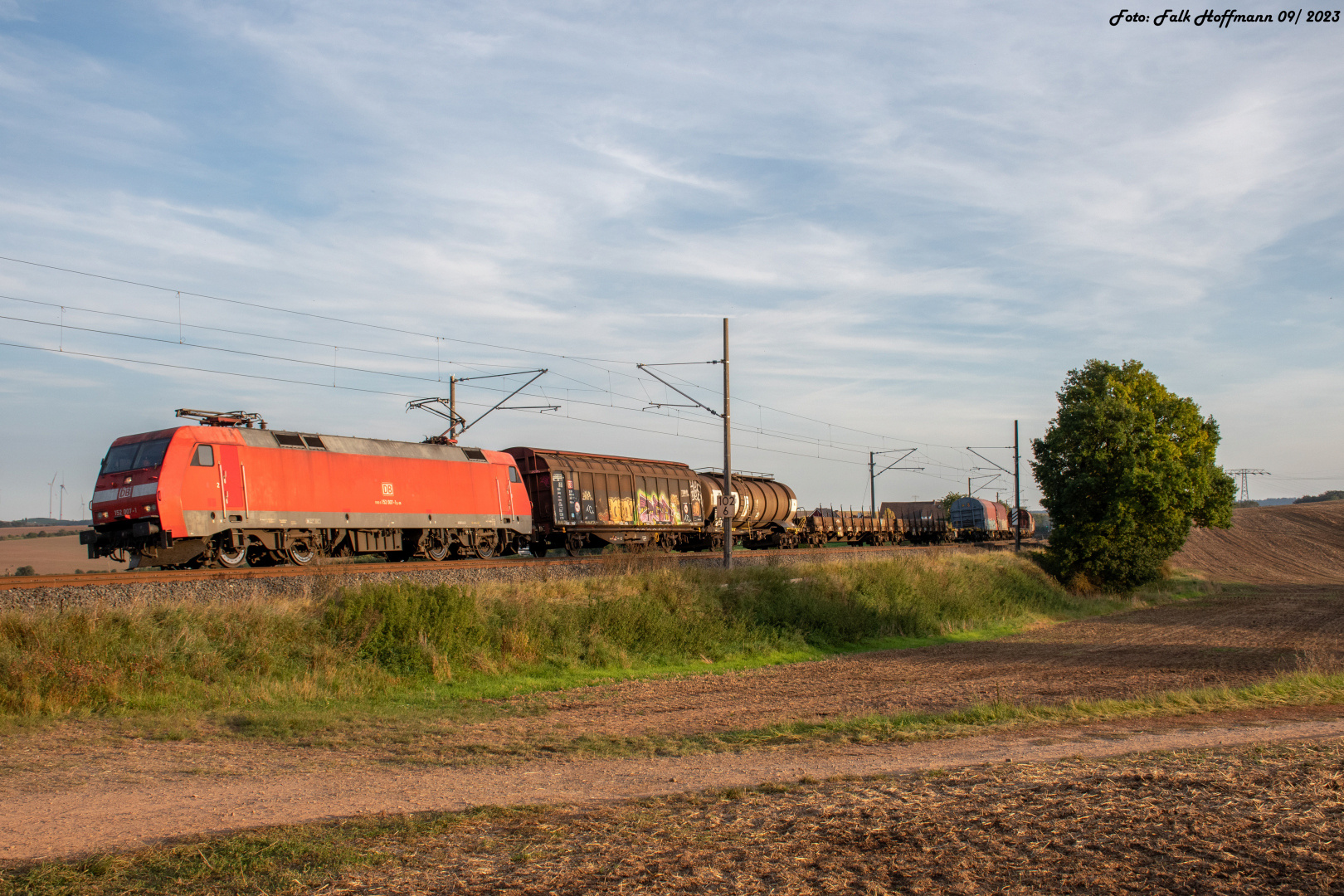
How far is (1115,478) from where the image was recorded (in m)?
41.6

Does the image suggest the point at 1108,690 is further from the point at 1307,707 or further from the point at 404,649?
the point at 404,649

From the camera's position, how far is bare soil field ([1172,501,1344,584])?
63.3 m

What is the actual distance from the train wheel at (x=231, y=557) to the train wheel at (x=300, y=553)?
1188 millimetres

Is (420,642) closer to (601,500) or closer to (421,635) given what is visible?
(421,635)

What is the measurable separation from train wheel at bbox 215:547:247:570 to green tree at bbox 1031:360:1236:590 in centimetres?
3634

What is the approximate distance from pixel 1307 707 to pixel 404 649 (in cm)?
1482

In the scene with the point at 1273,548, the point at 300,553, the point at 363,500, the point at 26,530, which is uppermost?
the point at 363,500

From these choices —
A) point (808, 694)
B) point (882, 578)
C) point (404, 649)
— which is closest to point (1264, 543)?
point (882, 578)

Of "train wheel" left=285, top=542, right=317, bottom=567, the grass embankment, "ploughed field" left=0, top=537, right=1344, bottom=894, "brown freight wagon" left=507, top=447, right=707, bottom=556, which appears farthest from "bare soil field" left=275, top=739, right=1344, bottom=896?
"brown freight wagon" left=507, top=447, right=707, bottom=556

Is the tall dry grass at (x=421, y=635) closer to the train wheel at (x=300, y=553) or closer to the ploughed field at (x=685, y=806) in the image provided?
the ploughed field at (x=685, y=806)

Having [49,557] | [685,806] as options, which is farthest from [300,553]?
[49,557]

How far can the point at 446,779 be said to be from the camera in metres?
8.96

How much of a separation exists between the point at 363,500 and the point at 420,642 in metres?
9.91

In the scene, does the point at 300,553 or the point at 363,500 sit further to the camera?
the point at 363,500
